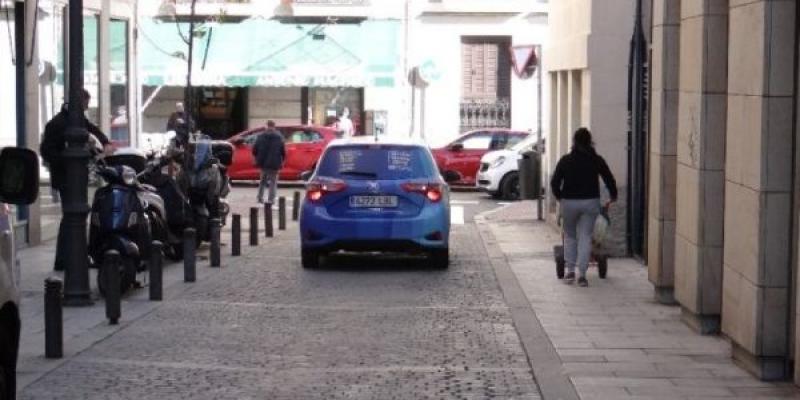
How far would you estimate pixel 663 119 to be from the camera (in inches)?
562

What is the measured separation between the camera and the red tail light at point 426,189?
17578mm

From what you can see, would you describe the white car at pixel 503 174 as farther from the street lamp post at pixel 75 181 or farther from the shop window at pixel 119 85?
the street lamp post at pixel 75 181

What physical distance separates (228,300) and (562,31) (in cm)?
1100

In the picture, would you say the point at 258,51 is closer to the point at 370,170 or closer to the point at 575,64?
the point at 575,64

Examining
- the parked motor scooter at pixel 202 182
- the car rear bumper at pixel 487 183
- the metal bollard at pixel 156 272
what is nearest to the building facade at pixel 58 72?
the parked motor scooter at pixel 202 182

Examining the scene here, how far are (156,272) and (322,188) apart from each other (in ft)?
12.3

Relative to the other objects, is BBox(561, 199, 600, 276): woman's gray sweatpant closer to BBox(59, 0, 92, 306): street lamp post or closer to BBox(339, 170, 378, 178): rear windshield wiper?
BBox(339, 170, 378, 178): rear windshield wiper

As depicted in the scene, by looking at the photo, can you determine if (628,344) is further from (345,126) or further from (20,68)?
(345,126)

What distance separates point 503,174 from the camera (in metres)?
32.8

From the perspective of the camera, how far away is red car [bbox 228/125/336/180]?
36375 millimetres

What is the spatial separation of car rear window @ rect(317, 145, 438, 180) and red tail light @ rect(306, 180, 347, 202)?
131 millimetres

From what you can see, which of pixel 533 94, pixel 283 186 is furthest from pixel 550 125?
pixel 533 94

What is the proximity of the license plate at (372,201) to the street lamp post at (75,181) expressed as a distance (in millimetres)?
4494

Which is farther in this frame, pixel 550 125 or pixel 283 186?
pixel 283 186
